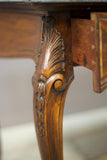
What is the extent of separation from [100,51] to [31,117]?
97 cm

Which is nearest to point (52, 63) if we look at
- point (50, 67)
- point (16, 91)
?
point (50, 67)

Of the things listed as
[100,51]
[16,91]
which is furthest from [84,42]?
[16,91]

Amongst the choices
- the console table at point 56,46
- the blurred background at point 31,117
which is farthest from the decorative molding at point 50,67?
the blurred background at point 31,117

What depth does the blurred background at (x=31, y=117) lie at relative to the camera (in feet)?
3.80

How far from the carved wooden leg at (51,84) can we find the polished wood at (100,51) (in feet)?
0.26

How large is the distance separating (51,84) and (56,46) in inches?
2.9

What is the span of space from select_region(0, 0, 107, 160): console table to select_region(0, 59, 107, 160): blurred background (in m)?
0.48

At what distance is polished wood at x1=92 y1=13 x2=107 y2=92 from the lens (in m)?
0.52

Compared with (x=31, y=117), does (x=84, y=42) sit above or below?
above

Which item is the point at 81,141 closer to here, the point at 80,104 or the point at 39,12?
the point at 80,104

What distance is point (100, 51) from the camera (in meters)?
0.53

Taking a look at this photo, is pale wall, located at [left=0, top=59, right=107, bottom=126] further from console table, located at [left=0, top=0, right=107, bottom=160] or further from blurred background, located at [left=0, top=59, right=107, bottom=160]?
console table, located at [left=0, top=0, right=107, bottom=160]

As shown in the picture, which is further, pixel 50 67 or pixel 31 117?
pixel 31 117

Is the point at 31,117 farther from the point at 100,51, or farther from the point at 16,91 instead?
the point at 100,51
